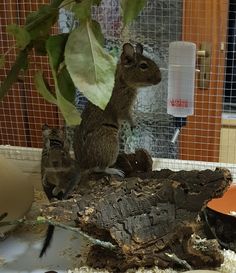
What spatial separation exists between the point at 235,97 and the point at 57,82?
1.20 meters

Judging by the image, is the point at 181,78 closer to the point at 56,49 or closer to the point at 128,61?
the point at 128,61

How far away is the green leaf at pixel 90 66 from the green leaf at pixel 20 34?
90 mm

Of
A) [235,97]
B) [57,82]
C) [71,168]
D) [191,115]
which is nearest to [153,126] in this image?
[191,115]

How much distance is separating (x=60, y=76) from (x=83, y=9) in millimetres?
109

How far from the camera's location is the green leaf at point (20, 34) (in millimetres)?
699

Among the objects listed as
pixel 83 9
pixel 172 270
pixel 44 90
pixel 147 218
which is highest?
pixel 83 9

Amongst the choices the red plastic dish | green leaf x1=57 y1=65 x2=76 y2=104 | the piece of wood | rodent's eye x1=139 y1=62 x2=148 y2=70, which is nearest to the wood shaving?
the piece of wood

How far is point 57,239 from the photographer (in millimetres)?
987

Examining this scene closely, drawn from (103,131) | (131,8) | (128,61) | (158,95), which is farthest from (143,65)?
(131,8)

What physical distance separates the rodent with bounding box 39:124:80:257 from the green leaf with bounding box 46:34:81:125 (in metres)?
0.31

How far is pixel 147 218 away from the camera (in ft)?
2.75

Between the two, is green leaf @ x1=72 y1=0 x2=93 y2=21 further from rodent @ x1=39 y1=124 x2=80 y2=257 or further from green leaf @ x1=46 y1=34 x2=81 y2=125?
rodent @ x1=39 y1=124 x2=80 y2=257

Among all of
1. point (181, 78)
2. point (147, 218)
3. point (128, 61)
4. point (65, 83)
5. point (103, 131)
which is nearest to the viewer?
point (65, 83)

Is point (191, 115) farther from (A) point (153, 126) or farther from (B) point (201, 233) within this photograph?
(B) point (201, 233)
